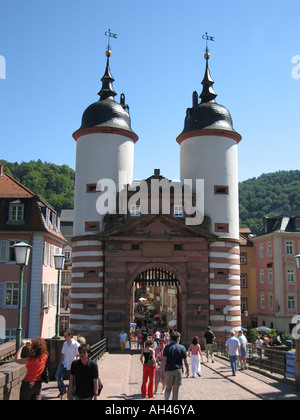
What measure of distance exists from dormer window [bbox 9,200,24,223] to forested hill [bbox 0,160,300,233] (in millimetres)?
71411

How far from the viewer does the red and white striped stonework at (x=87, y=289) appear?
3158 cm

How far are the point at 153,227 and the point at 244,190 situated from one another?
4275 inches

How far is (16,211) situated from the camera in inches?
1409

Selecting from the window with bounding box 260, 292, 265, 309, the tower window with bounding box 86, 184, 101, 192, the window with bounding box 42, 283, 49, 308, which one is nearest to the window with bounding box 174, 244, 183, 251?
the tower window with bounding box 86, 184, 101, 192

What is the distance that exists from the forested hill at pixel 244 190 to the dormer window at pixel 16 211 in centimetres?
7141

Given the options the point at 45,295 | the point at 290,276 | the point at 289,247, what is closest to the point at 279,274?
the point at 290,276

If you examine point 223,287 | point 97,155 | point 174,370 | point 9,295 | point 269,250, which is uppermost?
point 97,155

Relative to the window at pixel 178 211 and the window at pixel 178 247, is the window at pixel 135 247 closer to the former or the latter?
the window at pixel 178 247

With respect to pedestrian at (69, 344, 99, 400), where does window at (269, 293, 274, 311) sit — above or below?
above

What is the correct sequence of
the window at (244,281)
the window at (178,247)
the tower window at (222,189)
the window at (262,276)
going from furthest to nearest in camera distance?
the window at (244,281)
the window at (262,276)
the tower window at (222,189)
the window at (178,247)

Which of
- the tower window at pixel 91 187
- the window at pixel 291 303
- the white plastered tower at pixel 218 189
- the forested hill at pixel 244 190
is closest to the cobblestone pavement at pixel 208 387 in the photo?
the white plastered tower at pixel 218 189

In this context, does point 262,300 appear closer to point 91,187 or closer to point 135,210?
point 135,210

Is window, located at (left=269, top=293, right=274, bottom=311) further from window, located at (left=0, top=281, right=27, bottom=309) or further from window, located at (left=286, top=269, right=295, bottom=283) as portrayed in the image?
window, located at (left=0, top=281, right=27, bottom=309)

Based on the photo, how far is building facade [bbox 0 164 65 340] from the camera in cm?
3406
